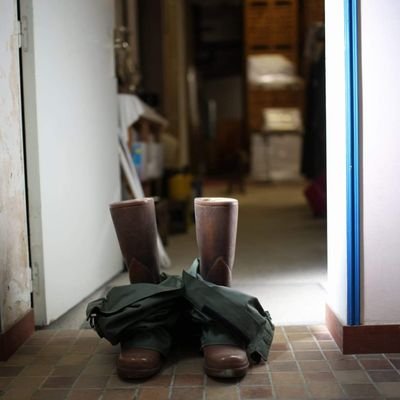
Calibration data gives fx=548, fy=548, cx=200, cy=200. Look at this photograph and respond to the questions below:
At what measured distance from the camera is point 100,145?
2.84 metres

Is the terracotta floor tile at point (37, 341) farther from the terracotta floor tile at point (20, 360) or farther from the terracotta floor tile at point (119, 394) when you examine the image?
the terracotta floor tile at point (119, 394)

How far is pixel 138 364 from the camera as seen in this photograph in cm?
166

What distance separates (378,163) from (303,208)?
4308 millimetres

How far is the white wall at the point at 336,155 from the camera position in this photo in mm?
1822

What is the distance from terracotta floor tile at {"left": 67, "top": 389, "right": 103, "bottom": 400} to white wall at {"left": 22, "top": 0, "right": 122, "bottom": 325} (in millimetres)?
637

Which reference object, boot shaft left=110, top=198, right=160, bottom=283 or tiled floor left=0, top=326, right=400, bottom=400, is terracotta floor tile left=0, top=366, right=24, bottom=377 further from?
boot shaft left=110, top=198, right=160, bottom=283

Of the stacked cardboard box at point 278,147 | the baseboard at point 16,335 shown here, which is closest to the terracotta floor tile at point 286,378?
the baseboard at point 16,335

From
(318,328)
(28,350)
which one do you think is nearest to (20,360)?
(28,350)

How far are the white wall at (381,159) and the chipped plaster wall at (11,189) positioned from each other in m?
1.20

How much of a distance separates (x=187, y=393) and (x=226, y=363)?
0.48ft

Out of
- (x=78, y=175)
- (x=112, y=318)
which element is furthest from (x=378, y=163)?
(x=78, y=175)

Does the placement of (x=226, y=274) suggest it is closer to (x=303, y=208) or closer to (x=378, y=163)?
(x=378, y=163)

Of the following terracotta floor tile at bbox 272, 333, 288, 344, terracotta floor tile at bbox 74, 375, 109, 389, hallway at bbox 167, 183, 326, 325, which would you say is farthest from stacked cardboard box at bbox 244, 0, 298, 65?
terracotta floor tile at bbox 74, 375, 109, 389

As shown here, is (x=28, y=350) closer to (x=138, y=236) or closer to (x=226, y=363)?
(x=138, y=236)
